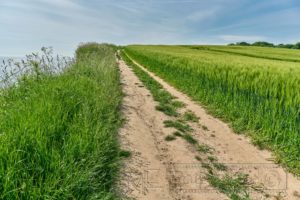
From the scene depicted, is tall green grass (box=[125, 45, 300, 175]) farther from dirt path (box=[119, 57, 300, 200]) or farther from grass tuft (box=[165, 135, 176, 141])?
grass tuft (box=[165, 135, 176, 141])

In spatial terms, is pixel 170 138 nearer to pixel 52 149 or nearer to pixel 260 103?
pixel 260 103

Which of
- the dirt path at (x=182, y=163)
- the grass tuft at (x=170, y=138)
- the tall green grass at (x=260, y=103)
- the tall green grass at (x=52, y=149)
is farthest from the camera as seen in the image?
the grass tuft at (x=170, y=138)

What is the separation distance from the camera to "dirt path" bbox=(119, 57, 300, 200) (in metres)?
3.84

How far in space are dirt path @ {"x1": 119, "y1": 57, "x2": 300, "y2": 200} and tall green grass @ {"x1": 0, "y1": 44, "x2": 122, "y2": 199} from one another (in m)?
0.41

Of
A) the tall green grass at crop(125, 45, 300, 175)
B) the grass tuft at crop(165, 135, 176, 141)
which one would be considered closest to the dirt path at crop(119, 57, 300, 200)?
the grass tuft at crop(165, 135, 176, 141)

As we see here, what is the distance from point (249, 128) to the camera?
6.46 meters

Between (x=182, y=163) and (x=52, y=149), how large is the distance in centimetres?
233


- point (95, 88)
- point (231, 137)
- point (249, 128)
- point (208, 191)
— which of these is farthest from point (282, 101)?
point (95, 88)

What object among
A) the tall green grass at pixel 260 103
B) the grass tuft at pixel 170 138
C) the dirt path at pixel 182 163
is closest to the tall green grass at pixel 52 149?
the dirt path at pixel 182 163

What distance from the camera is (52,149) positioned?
3219 millimetres

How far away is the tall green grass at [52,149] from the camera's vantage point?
2.81 meters

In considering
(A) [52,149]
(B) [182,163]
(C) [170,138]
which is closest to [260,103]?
(C) [170,138]

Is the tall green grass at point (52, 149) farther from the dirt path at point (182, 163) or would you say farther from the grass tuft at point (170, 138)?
the grass tuft at point (170, 138)

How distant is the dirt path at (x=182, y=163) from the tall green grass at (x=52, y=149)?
412 mm
